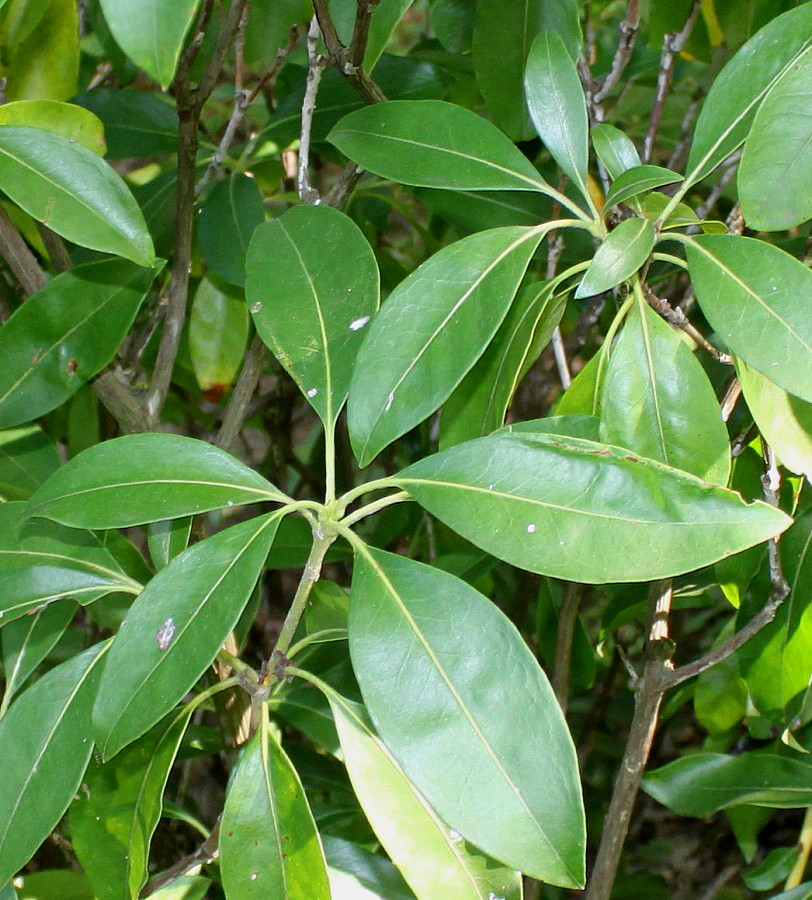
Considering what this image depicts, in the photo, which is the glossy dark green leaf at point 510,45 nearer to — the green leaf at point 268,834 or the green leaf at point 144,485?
the green leaf at point 144,485

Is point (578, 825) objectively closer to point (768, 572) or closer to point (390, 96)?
point (768, 572)

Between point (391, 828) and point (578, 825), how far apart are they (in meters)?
0.18

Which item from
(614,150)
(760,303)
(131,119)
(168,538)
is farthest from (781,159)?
(131,119)

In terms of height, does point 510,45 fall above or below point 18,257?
above

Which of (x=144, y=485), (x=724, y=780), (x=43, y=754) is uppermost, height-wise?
(x=144, y=485)

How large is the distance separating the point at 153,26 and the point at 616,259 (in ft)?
1.11

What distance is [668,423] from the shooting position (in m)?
0.70

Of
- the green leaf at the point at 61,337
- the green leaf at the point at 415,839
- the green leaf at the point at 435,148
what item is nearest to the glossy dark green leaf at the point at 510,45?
the green leaf at the point at 435,148

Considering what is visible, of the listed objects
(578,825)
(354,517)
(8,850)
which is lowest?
(8,850)

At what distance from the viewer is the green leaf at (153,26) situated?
1.59 ft

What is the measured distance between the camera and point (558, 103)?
2.66ft

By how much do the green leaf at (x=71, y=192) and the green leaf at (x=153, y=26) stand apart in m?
0.24

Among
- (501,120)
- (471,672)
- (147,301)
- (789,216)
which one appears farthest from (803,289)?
(147,301)

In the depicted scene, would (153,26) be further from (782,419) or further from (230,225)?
(230,225)
